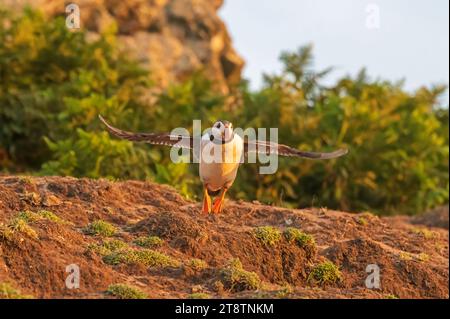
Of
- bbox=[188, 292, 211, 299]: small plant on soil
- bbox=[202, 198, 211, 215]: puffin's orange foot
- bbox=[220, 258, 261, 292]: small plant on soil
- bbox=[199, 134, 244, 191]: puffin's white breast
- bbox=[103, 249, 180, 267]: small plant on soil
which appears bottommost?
bbox=[188, 292, 211, 299]: small plant on soil

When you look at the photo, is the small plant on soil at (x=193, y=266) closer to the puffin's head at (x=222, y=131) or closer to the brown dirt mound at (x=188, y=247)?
the brown dirt mound at (x=188, y=247)

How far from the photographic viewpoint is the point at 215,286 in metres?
10.2

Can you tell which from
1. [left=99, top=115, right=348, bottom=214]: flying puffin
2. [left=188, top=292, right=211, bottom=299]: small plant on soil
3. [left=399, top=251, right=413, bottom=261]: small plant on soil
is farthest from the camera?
[left=399, top=251, right=413, bottom=261]: small plant on soil

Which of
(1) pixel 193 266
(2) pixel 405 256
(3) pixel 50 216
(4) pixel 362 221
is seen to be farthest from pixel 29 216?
(4) pixel 362 221

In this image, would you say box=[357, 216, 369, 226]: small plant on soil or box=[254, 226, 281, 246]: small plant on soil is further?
box=[357, 216, 369, 226]: small plant on soil

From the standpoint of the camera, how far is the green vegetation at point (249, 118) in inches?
948

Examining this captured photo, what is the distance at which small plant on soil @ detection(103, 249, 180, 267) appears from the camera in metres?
10.8

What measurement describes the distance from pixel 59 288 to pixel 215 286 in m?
1.70

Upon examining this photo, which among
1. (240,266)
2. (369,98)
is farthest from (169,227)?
(369,98)

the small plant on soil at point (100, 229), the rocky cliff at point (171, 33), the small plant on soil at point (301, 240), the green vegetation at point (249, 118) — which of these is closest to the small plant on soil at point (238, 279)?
the small plant on soil at point (301, 240)

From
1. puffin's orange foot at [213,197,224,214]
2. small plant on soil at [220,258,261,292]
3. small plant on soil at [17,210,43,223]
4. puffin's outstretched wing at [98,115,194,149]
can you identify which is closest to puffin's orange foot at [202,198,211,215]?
puffin's orange foot at [213,197,224,214]

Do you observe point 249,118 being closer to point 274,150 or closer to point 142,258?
point 274,150

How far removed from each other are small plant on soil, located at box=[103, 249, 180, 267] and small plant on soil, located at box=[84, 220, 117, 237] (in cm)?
88

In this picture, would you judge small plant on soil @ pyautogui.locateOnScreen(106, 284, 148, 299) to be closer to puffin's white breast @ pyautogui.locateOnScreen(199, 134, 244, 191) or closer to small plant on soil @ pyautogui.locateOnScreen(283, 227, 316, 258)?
small plant on soil @ pyautogui.locateOnScreen(283, 227, 316, 258)
